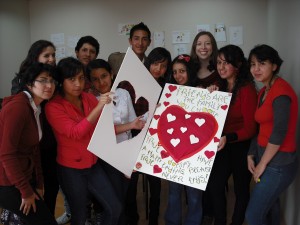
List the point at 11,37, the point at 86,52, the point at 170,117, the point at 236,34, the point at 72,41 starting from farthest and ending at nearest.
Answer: the point at 72,41
the point at 11,37
the point at 236,34
the point at 86,52
the point at 170,117

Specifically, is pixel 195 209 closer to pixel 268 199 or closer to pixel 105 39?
pixel 268 199

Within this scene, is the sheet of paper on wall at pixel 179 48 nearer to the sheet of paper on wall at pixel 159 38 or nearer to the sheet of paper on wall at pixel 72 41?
the sheet of paper on wall at pixel 159 38

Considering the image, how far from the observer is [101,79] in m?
2.02

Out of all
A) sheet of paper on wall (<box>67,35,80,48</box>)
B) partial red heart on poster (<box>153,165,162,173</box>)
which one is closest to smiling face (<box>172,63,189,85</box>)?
partial red heart on poster (<box>153,165,162,173</box>)

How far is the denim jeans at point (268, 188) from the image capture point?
1.62 m

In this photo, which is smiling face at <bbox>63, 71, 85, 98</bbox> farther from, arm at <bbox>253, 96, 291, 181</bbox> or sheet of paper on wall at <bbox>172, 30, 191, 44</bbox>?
sheet of paper on wall at <bbox>172, 30, 191, 44</bbox>

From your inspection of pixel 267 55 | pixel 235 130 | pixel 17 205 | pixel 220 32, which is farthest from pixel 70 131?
pixel 220 32

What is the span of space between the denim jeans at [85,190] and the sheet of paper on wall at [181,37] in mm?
3117

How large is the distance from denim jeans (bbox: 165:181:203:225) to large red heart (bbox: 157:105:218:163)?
12.4 inches

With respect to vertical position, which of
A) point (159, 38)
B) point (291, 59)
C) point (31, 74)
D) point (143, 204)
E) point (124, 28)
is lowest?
point (143, 204)

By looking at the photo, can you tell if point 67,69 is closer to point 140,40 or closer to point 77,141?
point 77,141

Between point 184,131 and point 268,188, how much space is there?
1.97ft

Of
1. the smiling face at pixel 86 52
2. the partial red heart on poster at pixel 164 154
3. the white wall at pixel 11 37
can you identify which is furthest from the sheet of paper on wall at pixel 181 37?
the partial red heart on poster at pixel 164 154

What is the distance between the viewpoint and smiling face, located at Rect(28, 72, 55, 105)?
1.58m
